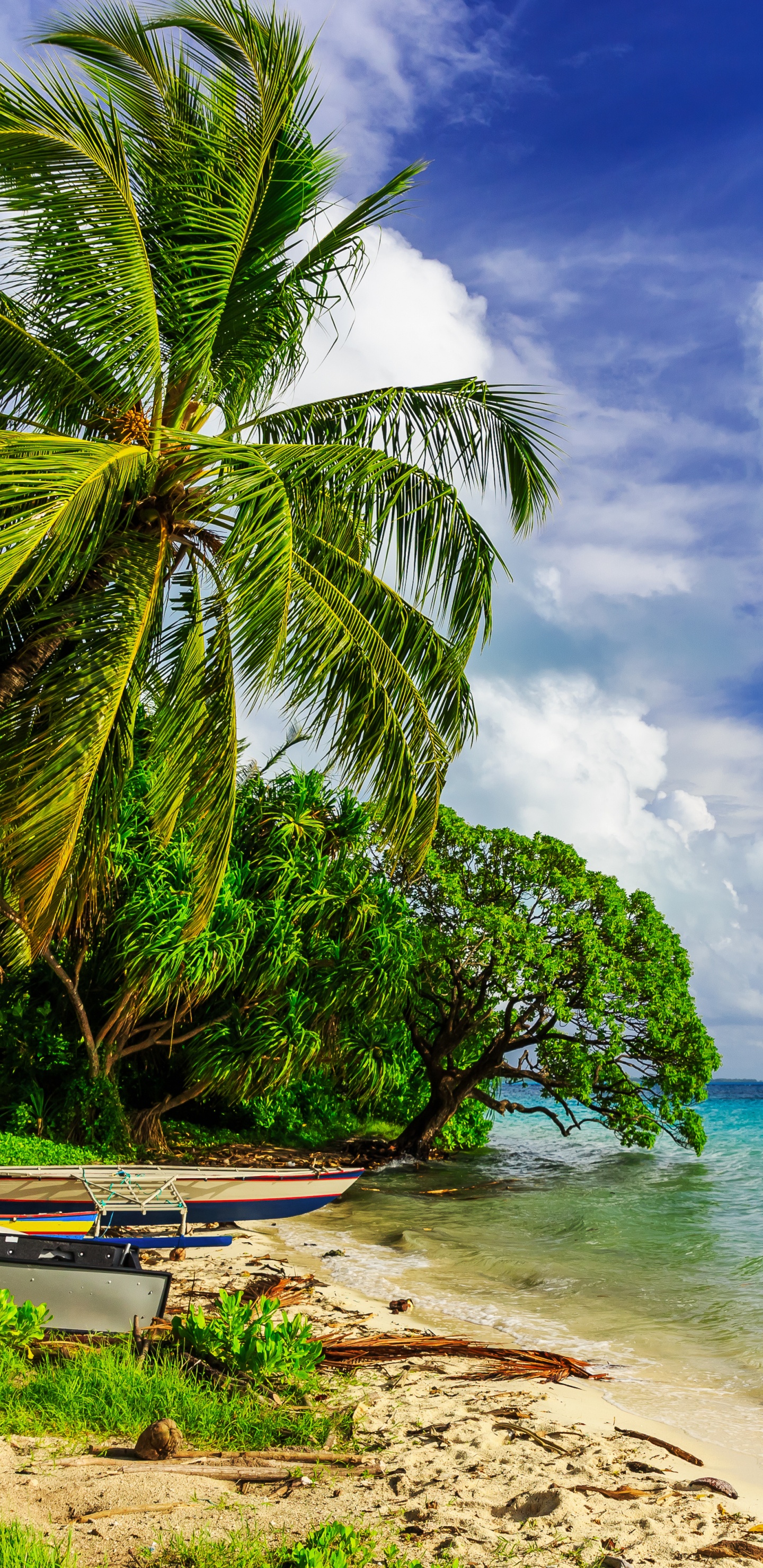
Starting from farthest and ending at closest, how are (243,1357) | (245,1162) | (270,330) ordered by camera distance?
Result: (245,1162)
(270,330)
(243,1357)

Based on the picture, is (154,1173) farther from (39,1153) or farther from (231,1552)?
(231,1552)

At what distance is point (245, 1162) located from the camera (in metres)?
13.6

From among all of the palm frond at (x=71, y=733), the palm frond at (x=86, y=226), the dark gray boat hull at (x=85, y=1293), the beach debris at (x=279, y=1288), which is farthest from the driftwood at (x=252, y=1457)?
the palm frond at (x=86, y=226)

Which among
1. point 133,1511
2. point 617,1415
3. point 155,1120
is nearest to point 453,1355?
point 617,1415

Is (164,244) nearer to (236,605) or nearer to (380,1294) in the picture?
(236,605)

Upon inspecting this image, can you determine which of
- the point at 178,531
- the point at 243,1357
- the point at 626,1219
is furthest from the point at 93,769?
the point at 626,1219

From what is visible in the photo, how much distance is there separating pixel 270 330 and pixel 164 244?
1.13 m

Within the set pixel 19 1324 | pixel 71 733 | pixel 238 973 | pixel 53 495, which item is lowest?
pixel 19 1324

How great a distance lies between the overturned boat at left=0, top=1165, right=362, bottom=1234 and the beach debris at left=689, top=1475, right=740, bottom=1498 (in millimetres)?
3992

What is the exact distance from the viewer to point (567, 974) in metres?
14.9

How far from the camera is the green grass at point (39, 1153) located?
10.3 metres

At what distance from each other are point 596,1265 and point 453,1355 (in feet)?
13.1

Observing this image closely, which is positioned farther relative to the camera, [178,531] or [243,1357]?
[178,531]

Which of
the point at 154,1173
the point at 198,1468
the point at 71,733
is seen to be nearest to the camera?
the point at 198,1468
